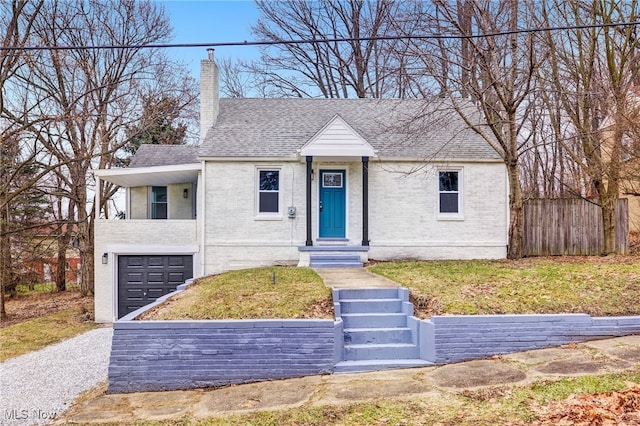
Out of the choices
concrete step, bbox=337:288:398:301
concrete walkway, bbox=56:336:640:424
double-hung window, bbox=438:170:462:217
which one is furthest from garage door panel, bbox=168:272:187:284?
double-hung window, bbox=438:170:462:217

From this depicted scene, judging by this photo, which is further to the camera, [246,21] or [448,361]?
[246,21]

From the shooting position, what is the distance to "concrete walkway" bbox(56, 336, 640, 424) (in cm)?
521

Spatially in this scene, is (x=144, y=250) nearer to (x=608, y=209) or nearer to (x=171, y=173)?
(x=171, y=173)

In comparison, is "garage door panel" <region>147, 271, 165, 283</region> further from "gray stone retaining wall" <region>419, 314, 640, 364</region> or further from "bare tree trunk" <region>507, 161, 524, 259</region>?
"bare tree trunk" <region>507, 161, 524, 259</region>

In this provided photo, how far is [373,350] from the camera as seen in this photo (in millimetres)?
6617

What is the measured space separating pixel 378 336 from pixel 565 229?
1019cm

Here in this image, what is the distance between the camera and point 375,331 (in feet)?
22.7

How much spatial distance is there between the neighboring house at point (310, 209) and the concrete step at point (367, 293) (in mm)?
4969

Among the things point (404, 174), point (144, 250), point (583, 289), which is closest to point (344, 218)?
point (404, 174)

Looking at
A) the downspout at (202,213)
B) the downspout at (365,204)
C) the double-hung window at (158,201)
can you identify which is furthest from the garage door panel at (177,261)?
the downspout at (365,204)

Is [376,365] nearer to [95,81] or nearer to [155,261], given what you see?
[155,261]

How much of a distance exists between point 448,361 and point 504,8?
988 centimetres

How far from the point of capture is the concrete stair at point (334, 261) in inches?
488

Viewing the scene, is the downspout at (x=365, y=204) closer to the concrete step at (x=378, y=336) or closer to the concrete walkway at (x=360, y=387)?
the concrete step at (x=378, y=336)
